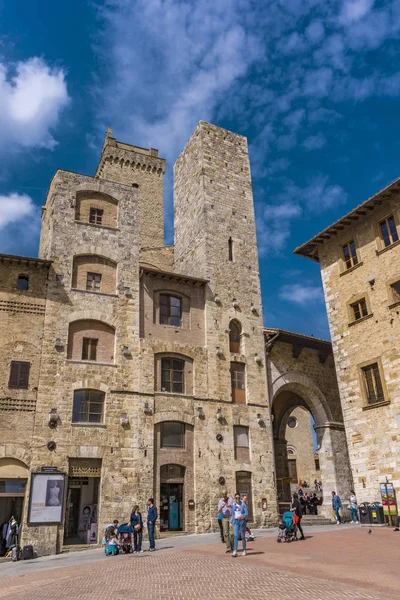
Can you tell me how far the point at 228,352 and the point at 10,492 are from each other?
12381 millimetres

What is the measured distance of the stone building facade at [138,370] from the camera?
2186 centimetres

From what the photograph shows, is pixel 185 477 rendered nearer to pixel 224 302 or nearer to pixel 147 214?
pixel 224 302

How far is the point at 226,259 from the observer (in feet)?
96.2

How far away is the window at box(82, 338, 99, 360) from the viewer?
23984 millimetres

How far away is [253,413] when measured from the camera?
87.4 ft

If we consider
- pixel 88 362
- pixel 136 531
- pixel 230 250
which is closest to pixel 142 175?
pixel 230 250

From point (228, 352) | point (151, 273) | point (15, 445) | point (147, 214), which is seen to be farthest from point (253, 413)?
point (147, 214)

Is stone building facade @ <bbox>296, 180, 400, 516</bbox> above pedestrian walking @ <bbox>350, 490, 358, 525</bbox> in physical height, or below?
above

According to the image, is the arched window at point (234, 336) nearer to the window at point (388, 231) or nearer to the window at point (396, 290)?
the window at point (396, 290)

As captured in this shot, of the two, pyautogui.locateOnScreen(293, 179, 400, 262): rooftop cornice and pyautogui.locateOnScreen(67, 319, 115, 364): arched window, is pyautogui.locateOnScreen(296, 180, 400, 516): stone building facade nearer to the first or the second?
pyautogui.locateOnScreen(293, 179, 400, 262): rooftop cornice

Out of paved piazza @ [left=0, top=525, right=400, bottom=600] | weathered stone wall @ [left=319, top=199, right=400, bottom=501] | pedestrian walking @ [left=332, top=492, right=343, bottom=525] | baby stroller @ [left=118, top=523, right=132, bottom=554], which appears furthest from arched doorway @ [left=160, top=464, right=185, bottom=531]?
weathered stone wall @ [left=319, top=199, right=400, bottom=501]

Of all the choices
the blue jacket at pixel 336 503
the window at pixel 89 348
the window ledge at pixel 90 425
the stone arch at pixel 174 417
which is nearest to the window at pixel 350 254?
the stone arch at pixel 174 417

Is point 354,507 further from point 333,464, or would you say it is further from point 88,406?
point 88,406

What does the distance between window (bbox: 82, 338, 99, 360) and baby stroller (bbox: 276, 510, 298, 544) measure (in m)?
11.4
